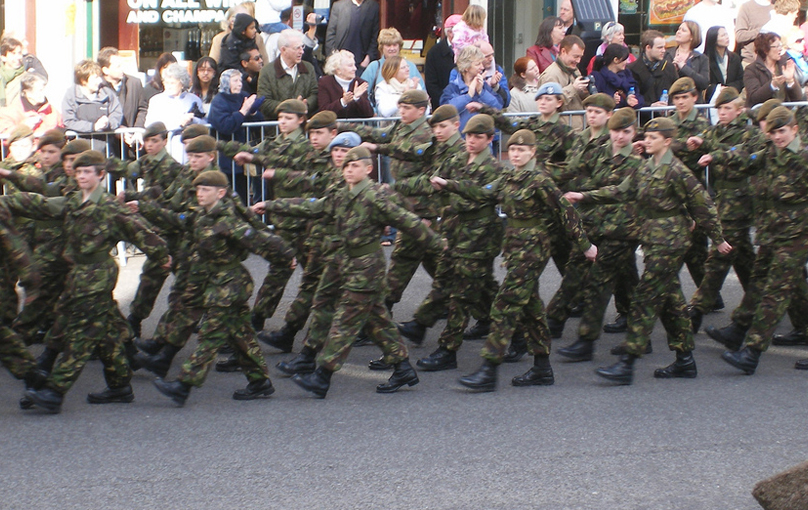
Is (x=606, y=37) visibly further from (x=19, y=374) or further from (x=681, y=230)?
(x=19, y=374)

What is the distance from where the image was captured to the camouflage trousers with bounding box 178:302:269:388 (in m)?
7.20

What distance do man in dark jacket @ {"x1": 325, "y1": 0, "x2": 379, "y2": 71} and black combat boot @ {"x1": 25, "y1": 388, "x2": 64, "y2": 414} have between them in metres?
7.17

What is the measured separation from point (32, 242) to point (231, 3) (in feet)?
25.1

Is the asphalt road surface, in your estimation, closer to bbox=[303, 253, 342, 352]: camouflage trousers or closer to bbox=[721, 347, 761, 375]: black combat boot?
bbox=[721, 347, 761, 375]: black combat boot

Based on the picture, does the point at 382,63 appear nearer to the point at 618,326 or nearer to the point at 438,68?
the point at 438,68

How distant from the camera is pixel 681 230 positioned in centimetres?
782

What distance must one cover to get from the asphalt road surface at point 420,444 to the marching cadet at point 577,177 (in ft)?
2.82

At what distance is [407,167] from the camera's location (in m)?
9.33

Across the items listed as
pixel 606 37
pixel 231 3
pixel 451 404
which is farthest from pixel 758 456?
pixel 231 3

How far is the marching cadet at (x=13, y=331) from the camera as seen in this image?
7117 millimetres

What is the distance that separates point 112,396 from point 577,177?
4122 mm

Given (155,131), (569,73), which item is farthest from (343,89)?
(155,131)

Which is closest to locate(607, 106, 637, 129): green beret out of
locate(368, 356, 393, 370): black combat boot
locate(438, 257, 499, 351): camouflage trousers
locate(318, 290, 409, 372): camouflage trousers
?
locate(438, 257, 499, 351): camouflage trousers

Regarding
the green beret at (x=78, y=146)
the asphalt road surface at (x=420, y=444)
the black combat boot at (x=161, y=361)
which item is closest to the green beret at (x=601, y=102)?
the asphalt road surface at (x=420, y=444)
